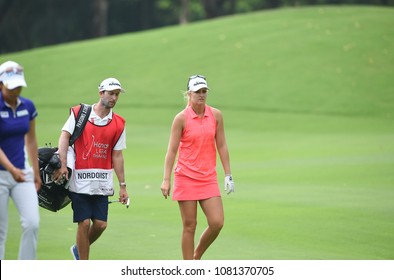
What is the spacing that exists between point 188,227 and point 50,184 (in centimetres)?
170

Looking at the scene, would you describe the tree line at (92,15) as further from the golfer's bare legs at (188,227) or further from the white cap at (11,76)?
the white cap at (11,76)

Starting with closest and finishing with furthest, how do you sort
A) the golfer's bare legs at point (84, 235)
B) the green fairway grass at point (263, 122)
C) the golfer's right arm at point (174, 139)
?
the golfer's right arm at point (174, 139) → the golfer's bare legs at point (84, 235) → the green fairway grass at point (263, 122)

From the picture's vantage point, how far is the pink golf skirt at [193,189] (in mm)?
10602

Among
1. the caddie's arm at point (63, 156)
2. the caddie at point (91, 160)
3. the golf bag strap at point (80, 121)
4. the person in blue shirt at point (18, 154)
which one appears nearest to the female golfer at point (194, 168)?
the caddie at point (91, 160)

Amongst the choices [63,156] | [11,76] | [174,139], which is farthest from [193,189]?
[11,76]

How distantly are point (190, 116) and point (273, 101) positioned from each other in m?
27.1

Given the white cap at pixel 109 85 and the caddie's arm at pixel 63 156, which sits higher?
the white cap at pixel 109 85

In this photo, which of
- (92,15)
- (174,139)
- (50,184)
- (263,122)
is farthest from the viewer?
(92,15)

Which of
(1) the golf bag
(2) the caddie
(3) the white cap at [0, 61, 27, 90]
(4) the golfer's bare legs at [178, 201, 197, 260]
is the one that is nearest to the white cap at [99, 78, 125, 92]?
(2) the caddie

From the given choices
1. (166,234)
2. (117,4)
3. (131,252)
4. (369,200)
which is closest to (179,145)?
(131,252)

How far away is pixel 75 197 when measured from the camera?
35.7 feet

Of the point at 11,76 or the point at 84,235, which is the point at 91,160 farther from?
the point at 11,76

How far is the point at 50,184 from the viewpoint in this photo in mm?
10930

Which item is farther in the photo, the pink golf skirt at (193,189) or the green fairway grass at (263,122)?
the green fairway grass at (263,122)
